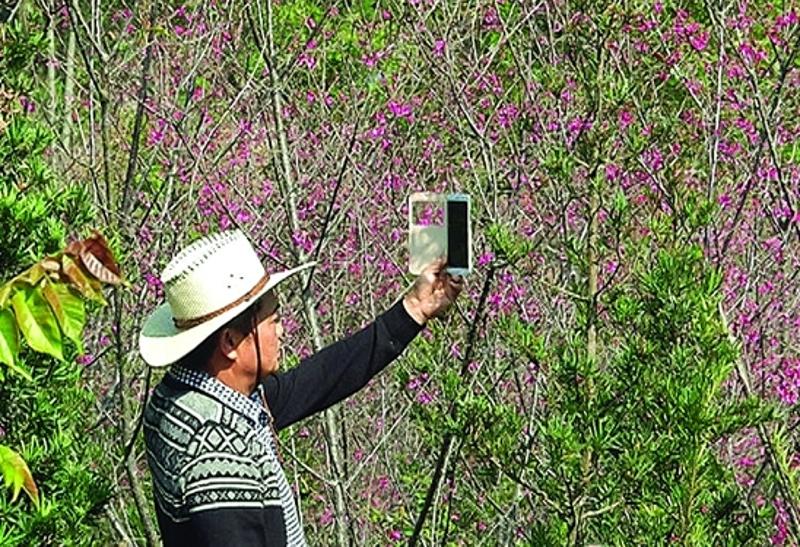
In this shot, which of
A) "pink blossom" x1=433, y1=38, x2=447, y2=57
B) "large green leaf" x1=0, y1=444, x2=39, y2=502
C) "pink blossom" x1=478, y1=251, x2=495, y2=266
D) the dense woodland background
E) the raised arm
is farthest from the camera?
"pink blossom" x1=433, y1=38, x2=447, y2=57

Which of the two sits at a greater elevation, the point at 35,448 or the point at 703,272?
the point at 703,272

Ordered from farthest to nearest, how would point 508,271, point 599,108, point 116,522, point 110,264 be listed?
point 508,271
point 116,522
point 599,108
point 110,264

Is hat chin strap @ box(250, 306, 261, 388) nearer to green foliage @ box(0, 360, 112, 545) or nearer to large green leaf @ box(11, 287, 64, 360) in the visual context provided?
green foliage @ box(0, 360, 112, 545)

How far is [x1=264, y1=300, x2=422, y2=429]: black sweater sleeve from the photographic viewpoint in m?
3.90

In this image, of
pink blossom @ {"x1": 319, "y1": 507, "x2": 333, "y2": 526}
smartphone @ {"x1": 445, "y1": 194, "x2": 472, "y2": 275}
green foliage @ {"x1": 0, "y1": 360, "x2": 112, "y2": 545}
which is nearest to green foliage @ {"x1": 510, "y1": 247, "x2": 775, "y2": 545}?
smartphone @ {"x1": 445, "y1": 194, "x2": 472, "y2": 275}

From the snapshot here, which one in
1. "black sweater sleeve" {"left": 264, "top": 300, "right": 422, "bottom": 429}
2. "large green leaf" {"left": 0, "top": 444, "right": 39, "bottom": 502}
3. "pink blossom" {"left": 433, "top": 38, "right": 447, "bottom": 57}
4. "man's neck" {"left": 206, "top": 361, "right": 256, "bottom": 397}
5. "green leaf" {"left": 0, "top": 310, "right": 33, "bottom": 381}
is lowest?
"black sweater sleeve" {"left": 264, "top": 300, "right": 422, "bottom": 429}

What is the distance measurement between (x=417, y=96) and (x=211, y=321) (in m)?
3.66

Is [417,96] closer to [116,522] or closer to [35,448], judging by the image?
[116,522]

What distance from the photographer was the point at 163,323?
3594 millimetres

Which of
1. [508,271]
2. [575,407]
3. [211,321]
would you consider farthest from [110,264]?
[508,271]

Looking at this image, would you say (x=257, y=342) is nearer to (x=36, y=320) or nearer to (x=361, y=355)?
(x=361, y=355)

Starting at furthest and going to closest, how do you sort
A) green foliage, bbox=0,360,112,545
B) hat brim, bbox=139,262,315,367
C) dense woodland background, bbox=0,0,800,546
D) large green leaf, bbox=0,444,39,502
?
green foliage, bbox=0,360,112,545
dense woodland background, bbox=0,0,800,546
hat brim, bbox=139,262,315,367
large green leaf, bbox=0,444,39,502

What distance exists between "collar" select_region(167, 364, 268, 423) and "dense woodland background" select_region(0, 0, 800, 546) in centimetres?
60

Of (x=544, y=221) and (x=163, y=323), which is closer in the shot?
(x=163, y=323)
